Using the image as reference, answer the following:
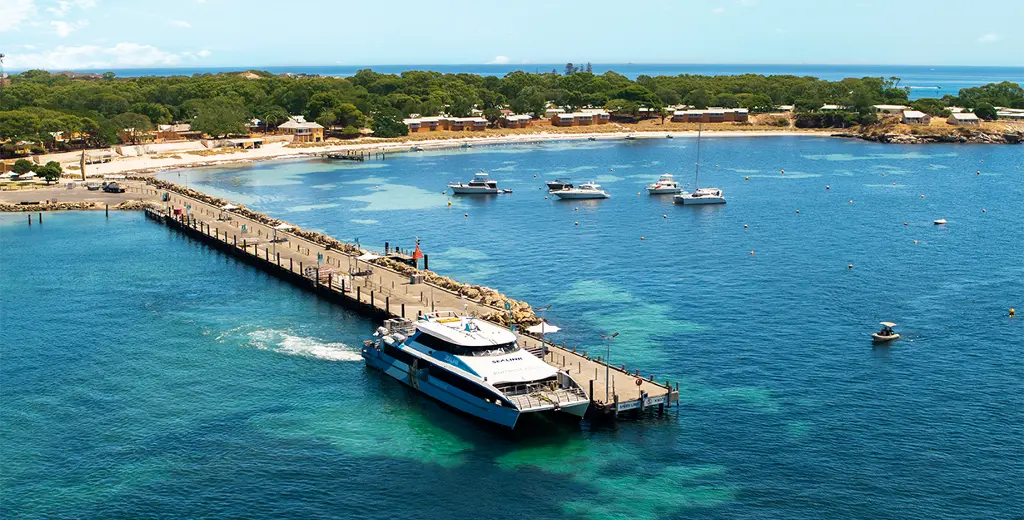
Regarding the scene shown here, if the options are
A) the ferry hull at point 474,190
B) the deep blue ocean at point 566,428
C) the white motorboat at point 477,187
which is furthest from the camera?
the white motorboat at point 477,187

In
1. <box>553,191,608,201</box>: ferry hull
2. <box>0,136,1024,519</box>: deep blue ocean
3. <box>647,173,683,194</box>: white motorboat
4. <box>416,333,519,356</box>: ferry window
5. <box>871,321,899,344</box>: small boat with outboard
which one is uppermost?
<box>647,173,683,194</box>: white motorboat

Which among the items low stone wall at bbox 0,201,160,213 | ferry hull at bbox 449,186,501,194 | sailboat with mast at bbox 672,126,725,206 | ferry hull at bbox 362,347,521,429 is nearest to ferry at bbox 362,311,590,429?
ferry hull at bbox 362,347,521,429

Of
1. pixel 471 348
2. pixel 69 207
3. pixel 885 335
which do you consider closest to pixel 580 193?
pixel 69 207

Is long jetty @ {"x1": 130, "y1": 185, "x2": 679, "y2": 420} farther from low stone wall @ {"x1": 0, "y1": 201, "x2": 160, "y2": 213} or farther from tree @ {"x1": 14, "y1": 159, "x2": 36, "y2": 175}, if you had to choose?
tree @ {"x1": 14, "y1": 159, "x2": 36, "y2": 175}

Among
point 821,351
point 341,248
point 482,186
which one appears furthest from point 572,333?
point 482,186

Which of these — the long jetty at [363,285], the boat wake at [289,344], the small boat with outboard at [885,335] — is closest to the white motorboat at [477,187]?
the long jetty at [363,285]

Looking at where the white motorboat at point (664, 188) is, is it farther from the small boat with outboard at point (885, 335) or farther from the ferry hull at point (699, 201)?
the small boat with outboard at point (885, 335)

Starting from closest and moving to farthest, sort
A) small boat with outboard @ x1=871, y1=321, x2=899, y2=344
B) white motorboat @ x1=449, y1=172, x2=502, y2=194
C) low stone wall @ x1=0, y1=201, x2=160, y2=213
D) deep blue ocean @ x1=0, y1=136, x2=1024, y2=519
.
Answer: deep blue ocean @ x1=0, y1=136, x2=1024, y2=519 < small boat with outboard @ x1=871, y1=321, x2=899, y2=344 < low stone wall @ x1=0, y1=201, x2=160, y2=213 < white motorboat @ x1=449, y1=172, x2=502, y2=194
